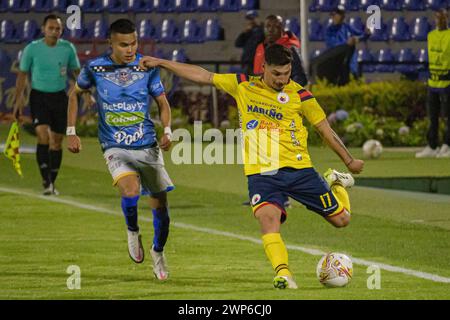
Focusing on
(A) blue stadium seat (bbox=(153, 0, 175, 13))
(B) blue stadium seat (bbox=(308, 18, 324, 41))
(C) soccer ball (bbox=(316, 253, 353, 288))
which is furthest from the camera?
(A) blue stadium seat (bbox=(153, 0, 175, 13))

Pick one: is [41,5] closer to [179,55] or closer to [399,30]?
[179,55]

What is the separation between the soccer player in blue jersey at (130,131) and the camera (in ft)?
37.7

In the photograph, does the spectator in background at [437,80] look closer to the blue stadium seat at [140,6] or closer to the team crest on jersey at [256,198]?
the team crest on jersey at [256,198]

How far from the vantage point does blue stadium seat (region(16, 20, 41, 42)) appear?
36594 mm

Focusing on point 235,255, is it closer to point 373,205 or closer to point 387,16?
point 373,205

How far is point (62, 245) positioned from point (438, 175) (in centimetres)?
871

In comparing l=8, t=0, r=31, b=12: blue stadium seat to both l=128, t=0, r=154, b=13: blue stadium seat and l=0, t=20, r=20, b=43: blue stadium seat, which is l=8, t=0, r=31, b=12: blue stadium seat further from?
l=128, t=0, r=154, b=13: blue stadium seat

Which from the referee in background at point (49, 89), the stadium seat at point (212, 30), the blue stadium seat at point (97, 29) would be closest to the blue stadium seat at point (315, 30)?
the stadium seat at point (212, 30)

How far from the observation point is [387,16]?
38.1 meters

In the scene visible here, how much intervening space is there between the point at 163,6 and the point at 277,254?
91.6ft

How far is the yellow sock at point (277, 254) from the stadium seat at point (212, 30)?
26.5 m

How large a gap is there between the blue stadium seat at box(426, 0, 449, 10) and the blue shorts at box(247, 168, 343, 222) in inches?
1054

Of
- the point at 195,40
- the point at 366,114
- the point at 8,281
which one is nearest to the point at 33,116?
the point at 8,281

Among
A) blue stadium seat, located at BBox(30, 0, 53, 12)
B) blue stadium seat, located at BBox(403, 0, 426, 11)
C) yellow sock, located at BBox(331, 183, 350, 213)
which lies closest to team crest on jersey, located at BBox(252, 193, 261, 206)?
yellow sock, located at BBox(331, 183, 350, 213)
